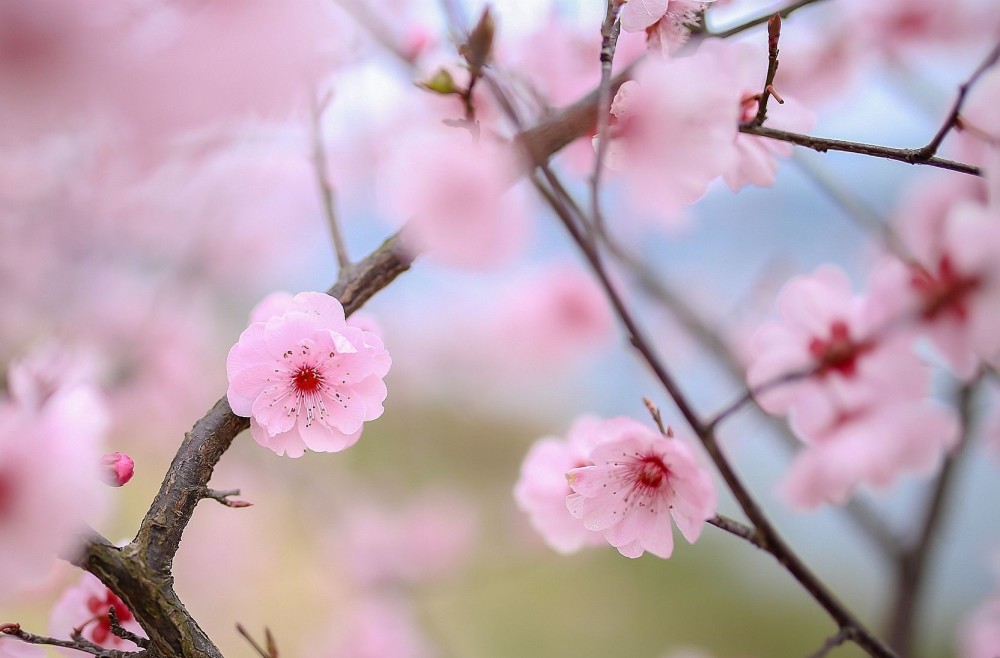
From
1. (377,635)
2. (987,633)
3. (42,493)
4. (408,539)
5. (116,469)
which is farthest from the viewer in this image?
(408,539)

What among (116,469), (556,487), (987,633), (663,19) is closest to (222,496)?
(116,469)

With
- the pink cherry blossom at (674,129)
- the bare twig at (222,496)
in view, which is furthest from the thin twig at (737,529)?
the bare twig at (222,496)

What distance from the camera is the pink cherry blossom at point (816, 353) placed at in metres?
0.63

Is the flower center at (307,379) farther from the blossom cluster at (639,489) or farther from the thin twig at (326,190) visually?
the blossom cluster at (639,489)

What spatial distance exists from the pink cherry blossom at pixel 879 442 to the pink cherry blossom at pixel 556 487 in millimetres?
244

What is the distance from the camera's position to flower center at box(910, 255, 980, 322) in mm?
421

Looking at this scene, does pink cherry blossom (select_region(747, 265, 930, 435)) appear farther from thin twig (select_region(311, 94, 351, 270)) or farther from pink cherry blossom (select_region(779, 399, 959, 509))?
thin twig (select_region(311, 94, 351, 270))

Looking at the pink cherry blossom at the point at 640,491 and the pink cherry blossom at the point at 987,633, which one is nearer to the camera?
the pink cherry blossom at the point at 640,491

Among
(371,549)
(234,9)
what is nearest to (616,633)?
(371,549)

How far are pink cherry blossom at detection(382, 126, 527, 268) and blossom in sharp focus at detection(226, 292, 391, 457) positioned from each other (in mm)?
100

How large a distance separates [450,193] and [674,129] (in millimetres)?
203

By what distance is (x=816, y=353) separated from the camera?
2.21 feet

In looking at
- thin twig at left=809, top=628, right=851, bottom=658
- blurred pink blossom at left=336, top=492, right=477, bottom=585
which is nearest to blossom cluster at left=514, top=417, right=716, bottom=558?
thin twig at left=809, top=628, right=851, bottom=658

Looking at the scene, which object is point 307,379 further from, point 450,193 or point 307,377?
point 450,193
